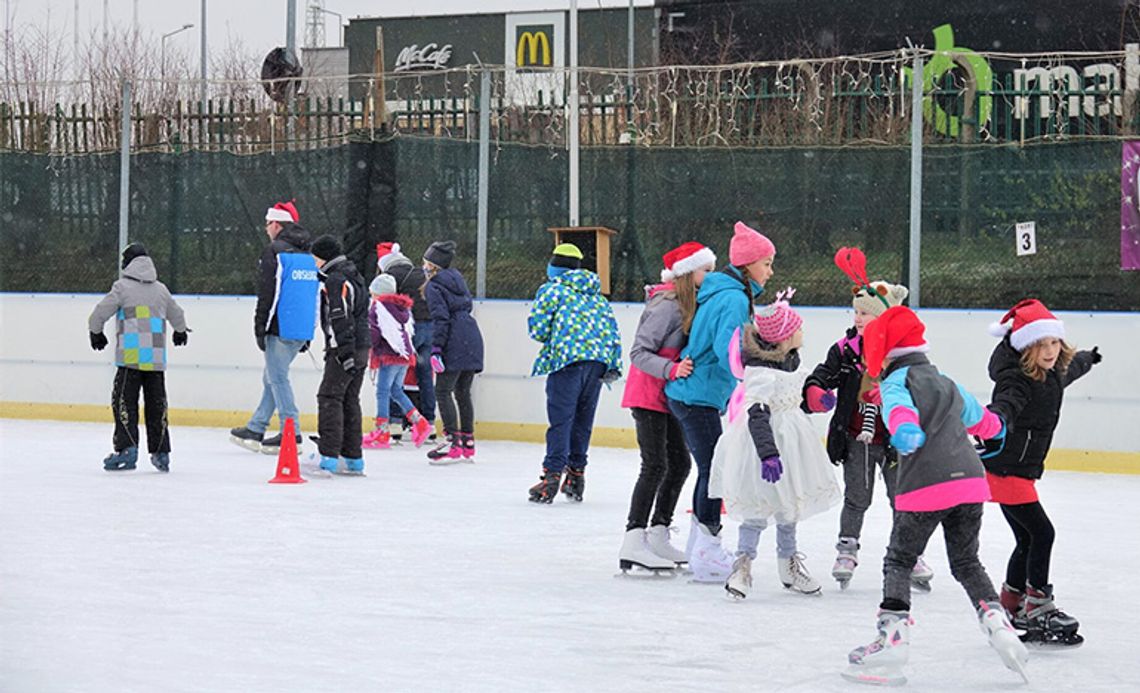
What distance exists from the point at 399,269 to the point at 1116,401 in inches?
196

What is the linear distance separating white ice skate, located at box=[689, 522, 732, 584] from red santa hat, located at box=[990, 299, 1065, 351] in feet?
5.10

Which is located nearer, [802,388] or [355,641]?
[355,641]

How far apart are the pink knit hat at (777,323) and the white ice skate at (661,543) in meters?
1.05

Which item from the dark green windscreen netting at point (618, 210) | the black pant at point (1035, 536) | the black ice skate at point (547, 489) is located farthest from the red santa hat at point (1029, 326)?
the dark green windscreen netting at point (618, 210)

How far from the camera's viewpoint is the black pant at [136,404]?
9.98 meters

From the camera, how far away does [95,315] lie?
9.86m

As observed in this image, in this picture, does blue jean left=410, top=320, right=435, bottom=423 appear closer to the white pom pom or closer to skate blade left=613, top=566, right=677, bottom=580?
skate blade left=613, top=566, right=677, bottom=580

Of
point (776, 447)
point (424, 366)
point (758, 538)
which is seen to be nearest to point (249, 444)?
point (424, 366)

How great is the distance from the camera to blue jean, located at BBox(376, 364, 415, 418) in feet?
Result: 38.6

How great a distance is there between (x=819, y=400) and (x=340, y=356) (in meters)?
4.51

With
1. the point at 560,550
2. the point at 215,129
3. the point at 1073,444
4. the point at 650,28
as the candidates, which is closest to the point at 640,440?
the point at 560,550

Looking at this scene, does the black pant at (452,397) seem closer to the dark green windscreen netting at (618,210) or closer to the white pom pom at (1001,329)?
the dark green windscreen netting at (618,210)

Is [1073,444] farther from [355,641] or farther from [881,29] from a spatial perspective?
[881,29]

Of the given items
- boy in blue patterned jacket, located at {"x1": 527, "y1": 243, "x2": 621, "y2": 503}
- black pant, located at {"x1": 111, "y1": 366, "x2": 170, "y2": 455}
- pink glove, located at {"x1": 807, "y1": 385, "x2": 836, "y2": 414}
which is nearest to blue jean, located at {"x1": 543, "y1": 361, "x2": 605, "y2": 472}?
boy in blue patterned jacket, located at {"x1": 527, "y1": 243, "x2": 621, "y2": 503}
